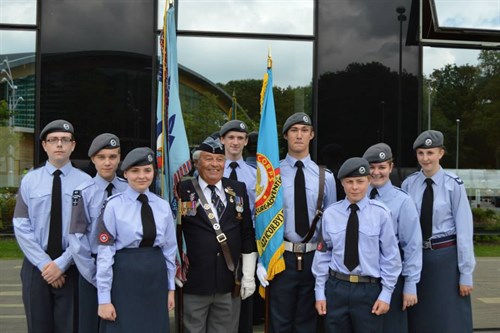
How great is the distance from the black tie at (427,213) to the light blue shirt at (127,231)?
1.76m

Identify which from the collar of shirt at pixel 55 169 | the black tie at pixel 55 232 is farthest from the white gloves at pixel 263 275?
the collar of shirt at pixel 55 169

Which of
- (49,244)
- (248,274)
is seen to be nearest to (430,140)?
(248,274)

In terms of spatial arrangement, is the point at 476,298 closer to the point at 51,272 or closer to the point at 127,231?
the point at 127,231

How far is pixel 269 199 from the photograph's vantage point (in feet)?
12.8

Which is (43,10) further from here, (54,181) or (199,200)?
(199,200)

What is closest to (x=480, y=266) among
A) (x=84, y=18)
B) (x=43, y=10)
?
(x=84, y=18)

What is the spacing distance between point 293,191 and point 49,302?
73.2 inches

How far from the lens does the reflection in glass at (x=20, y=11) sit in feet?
16.9

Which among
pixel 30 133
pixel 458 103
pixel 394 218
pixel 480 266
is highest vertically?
pixel 458 103

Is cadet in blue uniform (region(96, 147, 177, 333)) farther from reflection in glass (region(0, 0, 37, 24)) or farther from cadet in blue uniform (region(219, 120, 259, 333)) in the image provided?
reflection in glass (region(0, 0, 37, 24))

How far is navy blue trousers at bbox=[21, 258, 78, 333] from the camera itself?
11.8ft

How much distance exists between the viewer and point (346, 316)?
136 inches

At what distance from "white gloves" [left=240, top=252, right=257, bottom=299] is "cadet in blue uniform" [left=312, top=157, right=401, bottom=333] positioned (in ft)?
1.48

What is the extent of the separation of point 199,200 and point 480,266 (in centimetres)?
360
